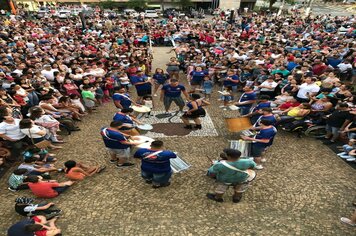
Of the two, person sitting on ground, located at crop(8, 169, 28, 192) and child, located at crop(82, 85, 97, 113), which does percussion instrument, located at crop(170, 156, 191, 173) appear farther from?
child, located at crop(82, 85, 97, 113)

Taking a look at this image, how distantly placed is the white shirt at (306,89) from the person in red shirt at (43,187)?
826 centimetres

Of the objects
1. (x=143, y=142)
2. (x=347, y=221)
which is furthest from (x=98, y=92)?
(x=347, y=221)

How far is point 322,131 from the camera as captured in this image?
8.72m

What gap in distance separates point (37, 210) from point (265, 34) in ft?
74.2

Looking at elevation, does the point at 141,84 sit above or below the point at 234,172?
below

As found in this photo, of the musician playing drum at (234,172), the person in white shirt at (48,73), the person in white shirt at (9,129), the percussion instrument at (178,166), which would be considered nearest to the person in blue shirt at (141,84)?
the person in white shirt at (48,73)

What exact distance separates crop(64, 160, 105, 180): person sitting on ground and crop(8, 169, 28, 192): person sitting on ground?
934 millimetres

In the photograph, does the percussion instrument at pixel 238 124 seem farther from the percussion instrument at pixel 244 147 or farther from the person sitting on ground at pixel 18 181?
the person sitting on ground at pixel 18 181

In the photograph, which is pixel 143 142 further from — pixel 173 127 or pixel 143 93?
pixel 143 93

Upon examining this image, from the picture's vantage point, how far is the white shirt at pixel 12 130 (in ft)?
23.7

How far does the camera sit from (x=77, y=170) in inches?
259

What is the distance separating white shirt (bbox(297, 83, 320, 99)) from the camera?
30.7 ft

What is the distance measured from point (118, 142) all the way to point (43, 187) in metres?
1.90

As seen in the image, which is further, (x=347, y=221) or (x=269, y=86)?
(x=269, y=86)
